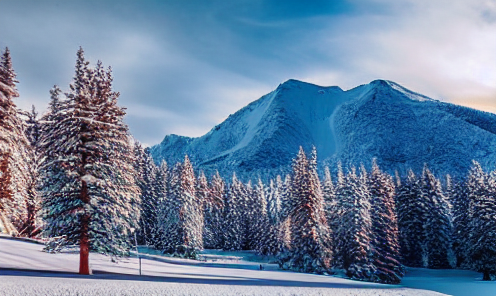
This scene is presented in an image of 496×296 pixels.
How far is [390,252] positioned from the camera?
1778 inches

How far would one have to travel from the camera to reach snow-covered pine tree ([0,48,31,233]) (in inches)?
1004

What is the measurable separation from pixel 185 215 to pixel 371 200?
25029mm

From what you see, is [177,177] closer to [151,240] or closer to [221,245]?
[151,240]

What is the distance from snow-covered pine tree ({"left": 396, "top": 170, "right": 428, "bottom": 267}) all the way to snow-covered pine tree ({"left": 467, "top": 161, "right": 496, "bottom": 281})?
8.57m

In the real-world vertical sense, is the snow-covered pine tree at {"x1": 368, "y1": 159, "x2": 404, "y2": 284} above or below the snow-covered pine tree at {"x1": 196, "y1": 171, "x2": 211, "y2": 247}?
below

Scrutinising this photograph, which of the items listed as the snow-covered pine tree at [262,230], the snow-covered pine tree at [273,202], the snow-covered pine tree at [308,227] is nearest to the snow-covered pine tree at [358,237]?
the snow-covered pine tree at [308,227]

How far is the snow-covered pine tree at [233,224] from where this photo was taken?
7162cm

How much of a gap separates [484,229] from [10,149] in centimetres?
4949

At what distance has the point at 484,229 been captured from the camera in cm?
4388

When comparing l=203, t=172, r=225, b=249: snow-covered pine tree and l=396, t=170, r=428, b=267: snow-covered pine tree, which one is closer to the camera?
l=396, t=170, r=428, b=267: snow-covered pine tree

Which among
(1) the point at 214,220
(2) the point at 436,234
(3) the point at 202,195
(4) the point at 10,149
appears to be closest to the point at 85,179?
(4) the point at 10,149

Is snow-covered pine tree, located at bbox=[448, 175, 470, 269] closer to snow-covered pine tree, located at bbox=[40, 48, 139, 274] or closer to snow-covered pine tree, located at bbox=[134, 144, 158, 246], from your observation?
snow-covered pine tree, located at bbox=[40, 48, 139, 274]

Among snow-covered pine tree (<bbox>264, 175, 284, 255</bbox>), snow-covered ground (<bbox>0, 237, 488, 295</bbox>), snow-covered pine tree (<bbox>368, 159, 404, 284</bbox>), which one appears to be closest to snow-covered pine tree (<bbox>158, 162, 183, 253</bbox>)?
snow-covered pine tree (<bbox>264, 175, 284, 255</bbox>)

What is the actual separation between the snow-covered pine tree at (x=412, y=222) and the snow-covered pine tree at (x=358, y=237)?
49.8 feet
